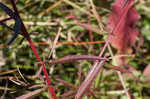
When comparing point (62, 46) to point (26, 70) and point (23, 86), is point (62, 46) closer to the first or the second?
point (26, 70)

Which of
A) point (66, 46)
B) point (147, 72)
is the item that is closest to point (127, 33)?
point (147, 72)

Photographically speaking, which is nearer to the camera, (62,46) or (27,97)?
(27,97)

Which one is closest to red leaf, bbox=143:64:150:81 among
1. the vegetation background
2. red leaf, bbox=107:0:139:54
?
the vegetation background

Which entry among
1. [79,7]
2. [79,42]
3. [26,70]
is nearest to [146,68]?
[79,42]

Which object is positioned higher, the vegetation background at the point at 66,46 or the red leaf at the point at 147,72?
the vegetation background at the point at 66,46

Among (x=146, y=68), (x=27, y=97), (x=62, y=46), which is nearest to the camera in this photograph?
(x=27, y=97)

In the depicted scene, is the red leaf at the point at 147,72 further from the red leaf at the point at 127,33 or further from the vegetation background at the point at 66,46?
the red leaf at the point at 127,33

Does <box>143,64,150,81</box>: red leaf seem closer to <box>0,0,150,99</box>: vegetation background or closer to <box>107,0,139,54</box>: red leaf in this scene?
<box>0,0,150,99</box>: vegetation background

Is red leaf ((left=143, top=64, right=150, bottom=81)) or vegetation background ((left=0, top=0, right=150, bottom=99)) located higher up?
vegetation background ((left=0, top=0, right=150, bottom=99))

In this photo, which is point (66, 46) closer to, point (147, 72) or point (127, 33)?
point (127, 33)

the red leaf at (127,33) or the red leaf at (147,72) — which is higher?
the red leaf at (127,33)

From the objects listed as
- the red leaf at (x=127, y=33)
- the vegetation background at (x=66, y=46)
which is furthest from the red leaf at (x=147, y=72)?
the red leaf at (x=127, y=33)
